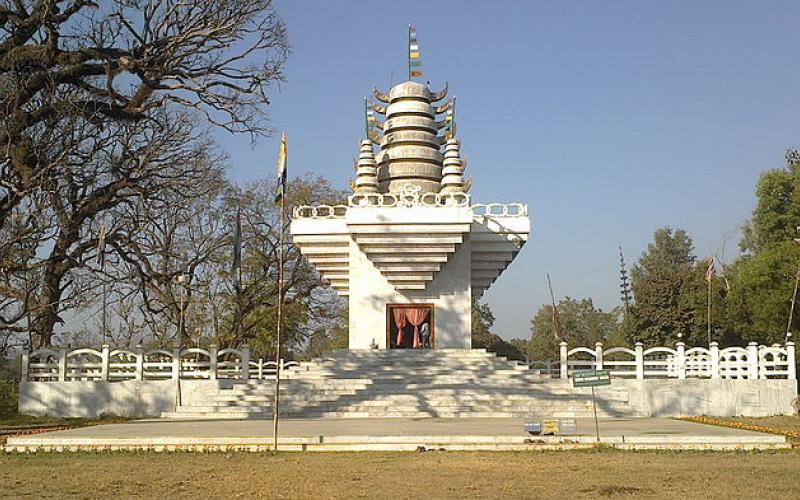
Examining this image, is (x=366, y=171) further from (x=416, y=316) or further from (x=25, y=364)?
(x=25, y=364)

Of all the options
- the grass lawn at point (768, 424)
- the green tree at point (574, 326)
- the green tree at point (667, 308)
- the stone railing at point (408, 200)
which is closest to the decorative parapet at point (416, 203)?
the stone railing at point (408, 200)

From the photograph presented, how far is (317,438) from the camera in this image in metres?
14.3

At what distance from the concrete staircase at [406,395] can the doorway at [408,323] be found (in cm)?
315

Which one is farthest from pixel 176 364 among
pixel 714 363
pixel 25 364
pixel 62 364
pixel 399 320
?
pixel 714 363

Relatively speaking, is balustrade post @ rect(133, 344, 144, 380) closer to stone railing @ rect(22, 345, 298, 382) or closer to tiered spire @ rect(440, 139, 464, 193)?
stone railing @ rect(22, 345, 298, 382)

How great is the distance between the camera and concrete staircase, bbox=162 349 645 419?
21.6m

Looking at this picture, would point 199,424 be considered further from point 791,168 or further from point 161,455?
point 791,168

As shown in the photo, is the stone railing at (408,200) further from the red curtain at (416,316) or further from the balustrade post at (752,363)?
the balustrade post at (752,363)

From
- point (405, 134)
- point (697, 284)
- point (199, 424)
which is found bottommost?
point (199, 424)

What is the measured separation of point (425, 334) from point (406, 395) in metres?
6.83

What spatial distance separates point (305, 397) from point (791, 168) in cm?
3695

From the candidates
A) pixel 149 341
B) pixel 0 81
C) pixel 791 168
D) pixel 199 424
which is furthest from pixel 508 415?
pixel 791 168

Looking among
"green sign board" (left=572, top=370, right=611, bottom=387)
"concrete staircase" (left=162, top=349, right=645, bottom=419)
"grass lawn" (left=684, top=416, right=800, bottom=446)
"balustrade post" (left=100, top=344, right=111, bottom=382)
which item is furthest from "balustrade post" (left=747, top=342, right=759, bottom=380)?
"balustrade post" (left=100, top=344, right=111, bottom=382)

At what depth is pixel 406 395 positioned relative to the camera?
22.4m
